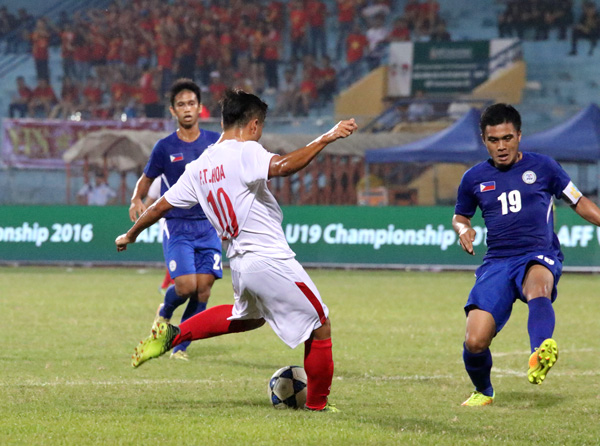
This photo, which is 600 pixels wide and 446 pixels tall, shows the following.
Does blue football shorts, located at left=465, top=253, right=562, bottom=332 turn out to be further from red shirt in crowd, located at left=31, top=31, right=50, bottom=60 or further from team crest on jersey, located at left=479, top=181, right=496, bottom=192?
red shirt in crowd, located at left=31, top=31, right=50, bottom=60

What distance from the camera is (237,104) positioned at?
20.7 feet

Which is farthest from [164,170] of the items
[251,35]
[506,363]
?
[251,35]

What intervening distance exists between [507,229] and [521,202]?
20 centimetres

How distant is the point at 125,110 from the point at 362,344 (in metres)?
19.9

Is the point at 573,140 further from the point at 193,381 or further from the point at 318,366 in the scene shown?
the point at 318,366

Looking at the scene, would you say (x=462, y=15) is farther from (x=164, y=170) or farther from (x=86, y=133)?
(x=164, y=170)

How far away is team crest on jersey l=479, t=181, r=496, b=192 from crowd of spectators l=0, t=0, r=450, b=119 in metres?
22.5

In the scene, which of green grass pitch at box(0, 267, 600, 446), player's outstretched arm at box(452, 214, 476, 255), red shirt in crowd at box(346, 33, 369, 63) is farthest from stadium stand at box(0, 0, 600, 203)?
player's outstretched arm at box(452, 214, 476, 255)

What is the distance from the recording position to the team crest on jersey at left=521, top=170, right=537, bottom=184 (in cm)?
675

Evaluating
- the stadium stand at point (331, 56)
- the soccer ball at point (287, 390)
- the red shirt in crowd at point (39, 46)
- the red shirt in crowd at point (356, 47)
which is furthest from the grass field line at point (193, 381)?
the red shirt in crowd at point (39, 46)

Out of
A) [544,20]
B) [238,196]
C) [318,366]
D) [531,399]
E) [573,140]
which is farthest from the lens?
[544,20]

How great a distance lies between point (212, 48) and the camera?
31516 mm

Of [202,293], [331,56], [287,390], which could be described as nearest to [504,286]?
[287,390]

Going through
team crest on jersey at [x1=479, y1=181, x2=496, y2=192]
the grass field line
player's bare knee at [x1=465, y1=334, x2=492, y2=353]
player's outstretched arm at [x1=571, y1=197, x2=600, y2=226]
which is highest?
team crest on jersey at [x1=479, y1=181, x2=496, y2=192]
